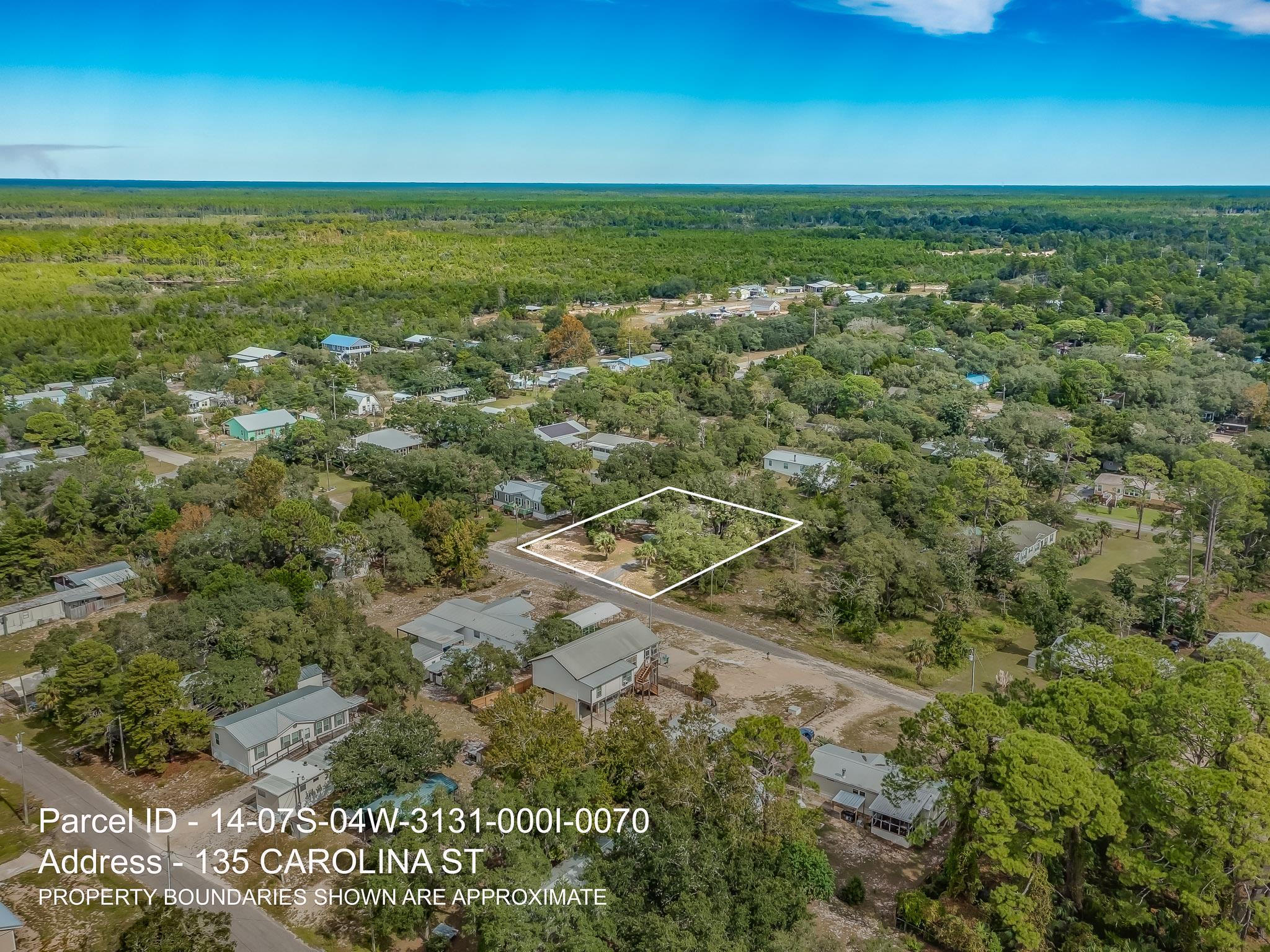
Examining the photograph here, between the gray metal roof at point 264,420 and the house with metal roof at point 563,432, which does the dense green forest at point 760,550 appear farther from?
the gray metal roof at point 264,420

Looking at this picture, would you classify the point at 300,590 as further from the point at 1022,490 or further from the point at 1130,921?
the point at 1022,490

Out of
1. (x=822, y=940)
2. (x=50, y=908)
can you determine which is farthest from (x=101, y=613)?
(x=822, y=940)

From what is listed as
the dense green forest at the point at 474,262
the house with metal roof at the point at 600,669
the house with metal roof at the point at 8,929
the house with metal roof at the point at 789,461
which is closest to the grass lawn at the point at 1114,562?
the house with metal roof at the point at 789,461

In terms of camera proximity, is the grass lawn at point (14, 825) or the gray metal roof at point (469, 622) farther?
the gray metal roof at point (469, 622)

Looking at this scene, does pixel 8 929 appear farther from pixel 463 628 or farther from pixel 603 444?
pixel 603 444

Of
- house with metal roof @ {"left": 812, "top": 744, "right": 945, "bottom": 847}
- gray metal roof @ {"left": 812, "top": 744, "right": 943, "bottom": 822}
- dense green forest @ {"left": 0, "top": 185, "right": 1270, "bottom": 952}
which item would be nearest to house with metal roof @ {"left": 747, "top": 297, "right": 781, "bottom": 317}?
dense green forest @ {"left": 0, "top": 185, "right": 1270, "bottom": 952}

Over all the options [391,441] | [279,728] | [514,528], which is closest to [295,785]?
[279,728]

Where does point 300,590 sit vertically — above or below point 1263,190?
below
